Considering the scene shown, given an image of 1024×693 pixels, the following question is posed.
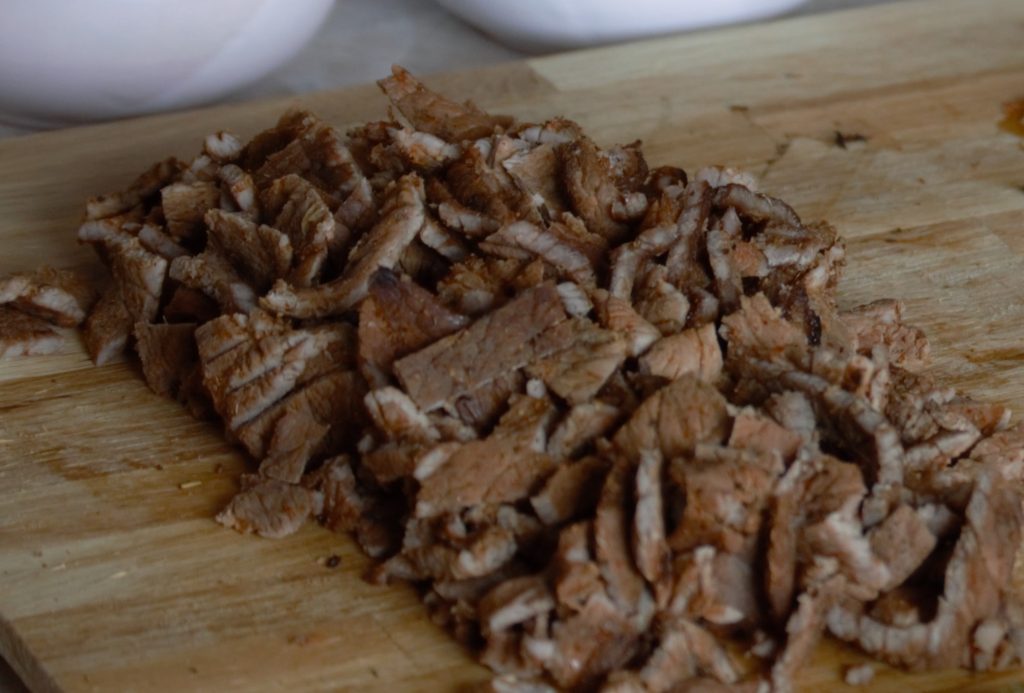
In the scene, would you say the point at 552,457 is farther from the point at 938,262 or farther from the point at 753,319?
the point at 938,262

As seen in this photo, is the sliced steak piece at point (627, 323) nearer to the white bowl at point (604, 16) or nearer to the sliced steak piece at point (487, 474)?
the sliced steak piece at point (487, 474)

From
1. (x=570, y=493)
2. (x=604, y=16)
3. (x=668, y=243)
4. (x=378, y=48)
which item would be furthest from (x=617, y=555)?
(x=378, y=48)

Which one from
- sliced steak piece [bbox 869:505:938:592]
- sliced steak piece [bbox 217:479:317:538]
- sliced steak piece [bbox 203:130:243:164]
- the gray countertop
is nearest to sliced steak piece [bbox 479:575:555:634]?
sliced steak piece [bbox 217:479:317:538]

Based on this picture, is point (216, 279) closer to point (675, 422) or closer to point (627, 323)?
point (627, 323)

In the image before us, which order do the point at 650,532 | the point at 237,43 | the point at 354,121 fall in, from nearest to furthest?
the point at 650,532, the point at 354,121, the point at 237,43

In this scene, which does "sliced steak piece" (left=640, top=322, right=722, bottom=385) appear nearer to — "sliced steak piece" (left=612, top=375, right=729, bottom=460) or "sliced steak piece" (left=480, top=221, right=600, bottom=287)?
"sliced steak piece" (left=612, top=375, right=729, bottom=460)

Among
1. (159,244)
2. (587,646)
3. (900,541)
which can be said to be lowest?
(587,646)
